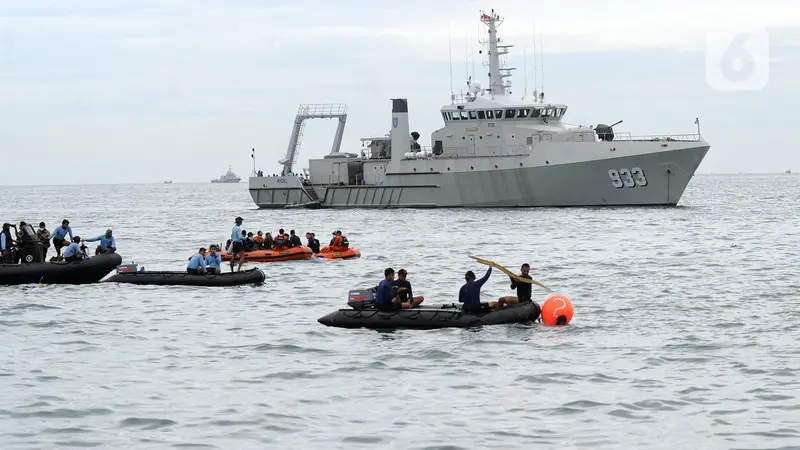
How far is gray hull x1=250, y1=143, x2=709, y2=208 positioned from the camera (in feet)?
213

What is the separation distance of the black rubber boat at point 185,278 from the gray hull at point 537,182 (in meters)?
34.6

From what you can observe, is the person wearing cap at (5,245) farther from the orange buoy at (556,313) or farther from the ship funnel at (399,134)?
the ship funnel at (399,134)

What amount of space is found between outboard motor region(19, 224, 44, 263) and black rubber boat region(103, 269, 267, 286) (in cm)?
230

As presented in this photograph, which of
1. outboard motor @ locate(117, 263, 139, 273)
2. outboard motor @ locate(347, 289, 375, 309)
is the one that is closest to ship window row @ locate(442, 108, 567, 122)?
outboard motor @ locate(117, 263, 139, 273)

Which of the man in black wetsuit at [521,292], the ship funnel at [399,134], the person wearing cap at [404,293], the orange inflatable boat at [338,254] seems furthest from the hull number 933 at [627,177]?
the person wearing cap at [404,293]

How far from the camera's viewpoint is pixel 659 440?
15.6m

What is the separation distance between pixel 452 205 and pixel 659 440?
187 feet

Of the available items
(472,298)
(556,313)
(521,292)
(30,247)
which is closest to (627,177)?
(30,247)

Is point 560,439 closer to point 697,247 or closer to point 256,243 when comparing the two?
point 256,243

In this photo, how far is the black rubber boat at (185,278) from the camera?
33594mm

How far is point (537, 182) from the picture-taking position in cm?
6706

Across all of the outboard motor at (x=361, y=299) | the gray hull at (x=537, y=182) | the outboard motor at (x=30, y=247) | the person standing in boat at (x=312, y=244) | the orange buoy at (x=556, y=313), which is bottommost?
the orange buoy at (x=556, y=313)

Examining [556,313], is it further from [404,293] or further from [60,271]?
[60,271]

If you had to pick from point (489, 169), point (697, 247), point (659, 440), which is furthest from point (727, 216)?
point (659, 440)
